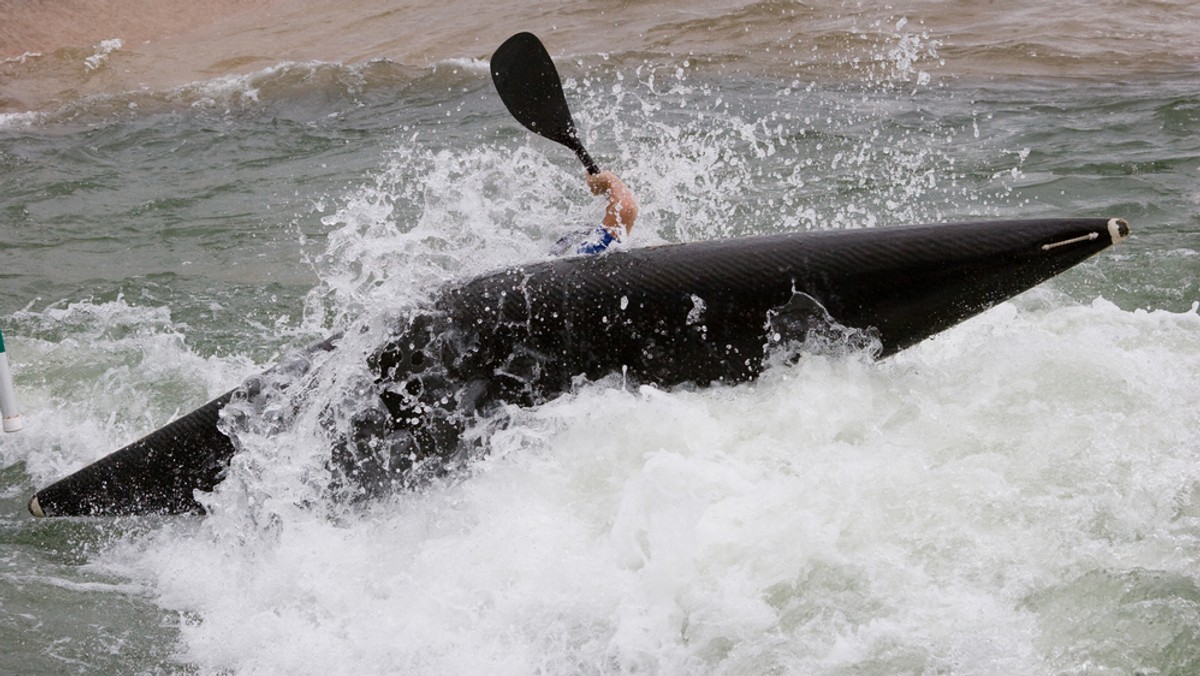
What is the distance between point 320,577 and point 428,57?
8480 mm

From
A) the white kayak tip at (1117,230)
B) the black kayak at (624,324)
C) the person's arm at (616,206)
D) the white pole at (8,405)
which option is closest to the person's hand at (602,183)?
the person's arm at (616,206)

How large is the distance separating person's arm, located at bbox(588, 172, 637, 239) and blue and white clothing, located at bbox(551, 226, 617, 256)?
1.1 inches

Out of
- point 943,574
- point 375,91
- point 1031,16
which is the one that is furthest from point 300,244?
point 1031,16

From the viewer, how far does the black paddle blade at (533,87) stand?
15.2 ft

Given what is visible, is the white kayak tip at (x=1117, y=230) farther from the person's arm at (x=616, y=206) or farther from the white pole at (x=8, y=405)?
the white pole at (x=8, y=405)

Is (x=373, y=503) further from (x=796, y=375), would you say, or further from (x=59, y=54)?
(x=59, y=54)

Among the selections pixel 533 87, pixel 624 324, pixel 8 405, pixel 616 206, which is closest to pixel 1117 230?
pixel 624 324

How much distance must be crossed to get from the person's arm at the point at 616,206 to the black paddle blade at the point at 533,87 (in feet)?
0.35

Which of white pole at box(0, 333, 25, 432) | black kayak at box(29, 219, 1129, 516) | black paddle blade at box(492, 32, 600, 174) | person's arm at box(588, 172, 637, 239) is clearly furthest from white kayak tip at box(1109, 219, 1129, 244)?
white pole at box(0, 333, 25, 432)

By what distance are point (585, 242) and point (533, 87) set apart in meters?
0.64

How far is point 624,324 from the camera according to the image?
385cm

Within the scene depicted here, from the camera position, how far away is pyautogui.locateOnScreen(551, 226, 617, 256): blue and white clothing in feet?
14.6

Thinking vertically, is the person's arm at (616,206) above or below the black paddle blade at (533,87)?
below

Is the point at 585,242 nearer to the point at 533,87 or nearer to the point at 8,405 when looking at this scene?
the point at 533,87
